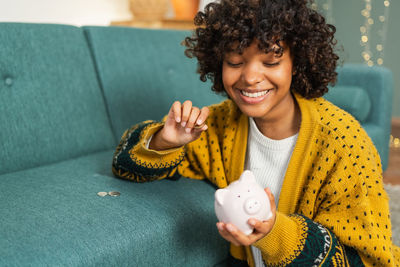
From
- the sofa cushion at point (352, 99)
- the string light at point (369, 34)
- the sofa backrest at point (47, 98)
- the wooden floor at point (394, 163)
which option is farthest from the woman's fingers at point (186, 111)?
the string light at point (369, 34)

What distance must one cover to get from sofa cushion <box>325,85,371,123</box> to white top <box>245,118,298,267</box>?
0.99 meters

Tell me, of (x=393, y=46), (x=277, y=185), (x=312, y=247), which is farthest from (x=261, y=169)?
(x=393, y=46)

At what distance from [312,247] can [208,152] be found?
449mm

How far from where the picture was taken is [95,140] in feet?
4.94

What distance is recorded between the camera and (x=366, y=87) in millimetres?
2076

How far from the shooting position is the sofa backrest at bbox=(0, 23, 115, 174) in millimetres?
1299

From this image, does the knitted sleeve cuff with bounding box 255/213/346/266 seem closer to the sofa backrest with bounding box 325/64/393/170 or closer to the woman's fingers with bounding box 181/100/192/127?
the woman's fingers with bounding box 181/100/192/127

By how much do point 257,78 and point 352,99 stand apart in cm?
116

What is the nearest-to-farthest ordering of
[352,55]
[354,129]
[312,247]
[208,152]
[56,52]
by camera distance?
1. [312,247]
2. [354,129]
3. [208,152]
4. [56,52]
5. [352,55]

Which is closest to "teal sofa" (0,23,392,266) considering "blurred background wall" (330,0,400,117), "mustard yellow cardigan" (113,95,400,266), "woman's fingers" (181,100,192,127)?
"mustard yellow cardigan" (113,95,400,266)

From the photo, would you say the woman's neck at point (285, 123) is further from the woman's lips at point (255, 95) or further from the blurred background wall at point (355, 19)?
the blurred background wall at point (355, 19)

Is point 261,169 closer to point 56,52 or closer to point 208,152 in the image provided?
point 208,152

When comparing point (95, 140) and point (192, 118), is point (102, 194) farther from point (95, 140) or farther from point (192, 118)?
point (95, 140)

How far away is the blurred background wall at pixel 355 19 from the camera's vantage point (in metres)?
2.72
